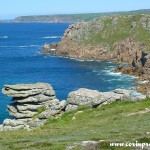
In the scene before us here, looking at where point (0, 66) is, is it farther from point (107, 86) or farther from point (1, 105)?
point (1, 105)

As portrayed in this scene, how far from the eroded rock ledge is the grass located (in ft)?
5.76

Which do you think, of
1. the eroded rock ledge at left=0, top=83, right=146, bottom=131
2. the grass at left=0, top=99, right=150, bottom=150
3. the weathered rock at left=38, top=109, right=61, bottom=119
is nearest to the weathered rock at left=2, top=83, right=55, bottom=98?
the eroded rock ledge at left=0, top=83, right=146, bottom=131

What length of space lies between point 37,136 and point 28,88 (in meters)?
28.0

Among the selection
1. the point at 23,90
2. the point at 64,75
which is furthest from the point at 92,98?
the point at 64,75

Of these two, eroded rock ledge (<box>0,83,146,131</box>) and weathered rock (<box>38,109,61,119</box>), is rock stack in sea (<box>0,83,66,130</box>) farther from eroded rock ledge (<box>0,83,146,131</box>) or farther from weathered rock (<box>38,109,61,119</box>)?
weathered rock (<box>38,109,61,119</box>)

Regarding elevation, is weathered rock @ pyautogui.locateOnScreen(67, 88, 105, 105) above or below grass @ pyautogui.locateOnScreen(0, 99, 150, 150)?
below

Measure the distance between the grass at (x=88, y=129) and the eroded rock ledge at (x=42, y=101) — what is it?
69.1 inches

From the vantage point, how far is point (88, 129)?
37.0 meters

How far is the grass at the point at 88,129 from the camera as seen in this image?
27.4 m

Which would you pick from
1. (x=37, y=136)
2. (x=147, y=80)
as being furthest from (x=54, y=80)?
(x=37, y=136)

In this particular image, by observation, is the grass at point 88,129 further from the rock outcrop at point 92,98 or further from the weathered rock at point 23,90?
the weathered rock at point 23,90

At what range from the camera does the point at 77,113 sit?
5241 cm

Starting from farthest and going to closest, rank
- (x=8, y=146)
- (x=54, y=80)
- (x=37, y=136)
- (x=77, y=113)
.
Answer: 1. (x=54, y=80)
2. (x=77, y=113)
3. (x=37, y=136)
4. (x=8, y=146)

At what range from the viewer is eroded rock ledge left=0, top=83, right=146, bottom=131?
182 ft
